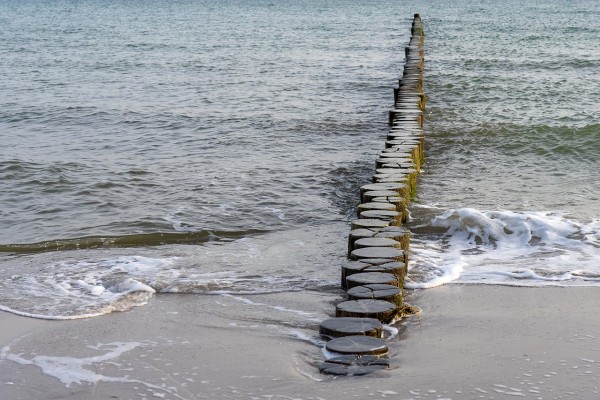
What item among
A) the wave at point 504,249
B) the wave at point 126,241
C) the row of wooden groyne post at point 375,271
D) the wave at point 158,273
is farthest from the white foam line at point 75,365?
the wave at point 126,241

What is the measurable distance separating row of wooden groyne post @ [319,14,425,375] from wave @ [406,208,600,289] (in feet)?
1.13

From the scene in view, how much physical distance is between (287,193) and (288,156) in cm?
209

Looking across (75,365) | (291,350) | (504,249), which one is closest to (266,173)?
(504,249)

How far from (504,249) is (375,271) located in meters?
1.86

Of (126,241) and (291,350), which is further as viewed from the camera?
(126,241)

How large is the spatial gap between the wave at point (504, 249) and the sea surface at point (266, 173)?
25mm

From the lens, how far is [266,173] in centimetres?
1073

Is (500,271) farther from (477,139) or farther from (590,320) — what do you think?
(477,139)

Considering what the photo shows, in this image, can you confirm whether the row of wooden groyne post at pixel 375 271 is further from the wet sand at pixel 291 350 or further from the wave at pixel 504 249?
the wave at pixel 504 249

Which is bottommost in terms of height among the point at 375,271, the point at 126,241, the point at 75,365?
the point at 126,241

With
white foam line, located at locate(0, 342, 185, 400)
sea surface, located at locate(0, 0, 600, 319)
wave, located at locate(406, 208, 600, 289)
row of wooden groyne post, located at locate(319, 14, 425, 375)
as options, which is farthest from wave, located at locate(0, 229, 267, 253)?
white foam line, located at locate(0, 342, 185, 400)

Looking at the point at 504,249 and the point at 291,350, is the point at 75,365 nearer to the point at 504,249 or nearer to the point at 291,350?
the point at 291,350

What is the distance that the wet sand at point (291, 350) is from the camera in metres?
4.66

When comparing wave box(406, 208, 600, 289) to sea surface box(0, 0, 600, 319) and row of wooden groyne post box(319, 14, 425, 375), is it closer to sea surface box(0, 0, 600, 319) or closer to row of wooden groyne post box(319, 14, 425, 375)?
sea surface box(0, 0, 600, 319)
